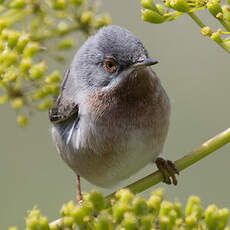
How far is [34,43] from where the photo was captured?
10.7 feet

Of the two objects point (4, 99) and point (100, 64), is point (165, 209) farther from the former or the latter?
point (100, 64)

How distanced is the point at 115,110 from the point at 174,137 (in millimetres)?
2658

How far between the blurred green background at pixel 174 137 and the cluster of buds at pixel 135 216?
3.07 m

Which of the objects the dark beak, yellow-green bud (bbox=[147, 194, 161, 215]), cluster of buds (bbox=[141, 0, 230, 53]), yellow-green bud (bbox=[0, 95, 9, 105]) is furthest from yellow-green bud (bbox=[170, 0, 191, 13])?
yellow-green bud (bbox=[0, 95, 9, 105])

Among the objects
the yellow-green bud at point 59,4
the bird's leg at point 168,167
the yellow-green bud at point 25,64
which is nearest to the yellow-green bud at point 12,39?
the yellow-green bud at point 25,64

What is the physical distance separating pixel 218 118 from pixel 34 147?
2263 mm

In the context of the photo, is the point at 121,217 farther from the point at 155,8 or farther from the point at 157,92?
the point at 157,92

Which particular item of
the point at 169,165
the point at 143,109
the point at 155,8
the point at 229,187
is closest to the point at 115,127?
the point at 143,109

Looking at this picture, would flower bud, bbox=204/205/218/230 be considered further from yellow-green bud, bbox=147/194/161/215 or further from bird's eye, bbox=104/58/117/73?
bird's eye, bbox=104/58/117/73

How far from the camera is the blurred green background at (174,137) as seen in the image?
5.84 metres

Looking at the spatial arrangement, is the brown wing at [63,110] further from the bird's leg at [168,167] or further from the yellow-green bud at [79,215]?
the yellow-green bud at [79,215]

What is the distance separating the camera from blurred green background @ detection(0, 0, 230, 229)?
5.84 metres

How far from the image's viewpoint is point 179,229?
229 cm

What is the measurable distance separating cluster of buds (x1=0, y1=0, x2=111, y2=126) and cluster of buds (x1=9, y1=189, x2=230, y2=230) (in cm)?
86
